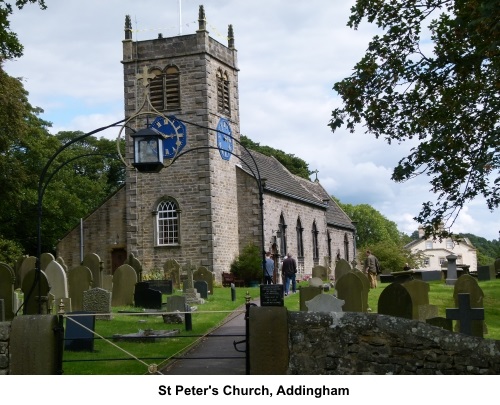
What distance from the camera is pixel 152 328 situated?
52.6 feet

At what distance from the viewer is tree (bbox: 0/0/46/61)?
18.6 m

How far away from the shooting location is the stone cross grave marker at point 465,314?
11.8 metres

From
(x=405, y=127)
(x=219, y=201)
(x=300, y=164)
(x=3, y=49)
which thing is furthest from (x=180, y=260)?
(x=300, y=164)

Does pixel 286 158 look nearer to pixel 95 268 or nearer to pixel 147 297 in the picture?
pixel 95 268

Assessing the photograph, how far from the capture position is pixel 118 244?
116 feet

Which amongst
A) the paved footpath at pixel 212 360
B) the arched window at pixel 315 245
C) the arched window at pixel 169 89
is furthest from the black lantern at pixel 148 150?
the arched window at pixel 315 245

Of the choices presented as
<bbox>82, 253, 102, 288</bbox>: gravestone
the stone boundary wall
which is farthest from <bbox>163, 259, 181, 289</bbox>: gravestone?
the stone boundary wall

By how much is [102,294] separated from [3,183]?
71.6 feet

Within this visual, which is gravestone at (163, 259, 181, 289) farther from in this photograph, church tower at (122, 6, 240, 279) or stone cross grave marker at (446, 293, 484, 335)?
stone cross grave marker at (446, 293, 484, 335)

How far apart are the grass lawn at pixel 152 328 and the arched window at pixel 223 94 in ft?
40.6

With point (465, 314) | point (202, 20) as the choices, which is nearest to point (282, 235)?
point (202, 20)

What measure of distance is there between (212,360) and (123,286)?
32.5 ft

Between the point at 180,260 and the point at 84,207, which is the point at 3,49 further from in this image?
the point at 84,207

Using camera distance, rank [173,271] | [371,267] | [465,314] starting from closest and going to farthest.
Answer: [465,314] → [371,267] → [173,271]
